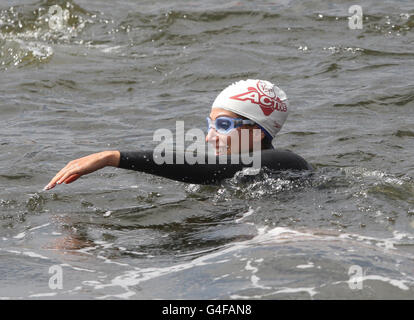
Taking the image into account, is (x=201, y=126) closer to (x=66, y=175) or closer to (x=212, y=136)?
(x=212, y=136)

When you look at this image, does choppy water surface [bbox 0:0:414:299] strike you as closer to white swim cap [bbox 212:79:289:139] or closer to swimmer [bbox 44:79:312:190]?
swimmer [bbox 44:79:312:190]

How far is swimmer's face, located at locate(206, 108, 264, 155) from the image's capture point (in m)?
7.59

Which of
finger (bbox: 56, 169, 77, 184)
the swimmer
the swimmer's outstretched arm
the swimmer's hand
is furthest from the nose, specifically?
finger (bbox: 56, 169, 77, 184)

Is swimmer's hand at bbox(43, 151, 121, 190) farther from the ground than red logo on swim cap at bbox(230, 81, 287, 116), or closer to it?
closer to it

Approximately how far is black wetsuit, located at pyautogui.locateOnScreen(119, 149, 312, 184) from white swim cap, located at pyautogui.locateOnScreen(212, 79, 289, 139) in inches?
20.7

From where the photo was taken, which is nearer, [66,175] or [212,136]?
[66,175]

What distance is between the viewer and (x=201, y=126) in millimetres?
10922

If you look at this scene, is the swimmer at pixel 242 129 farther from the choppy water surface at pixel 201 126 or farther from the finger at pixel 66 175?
the finger at pixel 66 175

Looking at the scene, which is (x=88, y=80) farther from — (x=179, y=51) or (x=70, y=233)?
(x=70, y=233)

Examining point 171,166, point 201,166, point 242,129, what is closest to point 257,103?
point 242,129

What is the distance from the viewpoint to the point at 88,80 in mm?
13086

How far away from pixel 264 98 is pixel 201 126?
3.18 metres

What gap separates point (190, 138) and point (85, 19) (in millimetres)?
6190
